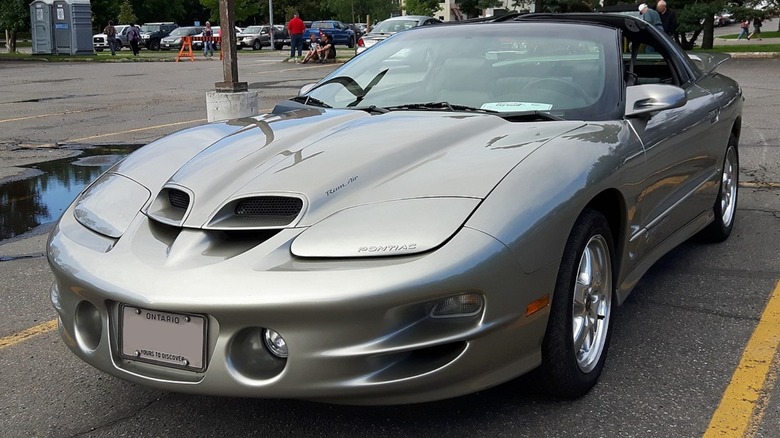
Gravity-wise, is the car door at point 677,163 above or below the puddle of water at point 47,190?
above

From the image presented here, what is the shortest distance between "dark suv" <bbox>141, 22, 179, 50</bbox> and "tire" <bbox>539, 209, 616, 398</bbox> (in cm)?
4843

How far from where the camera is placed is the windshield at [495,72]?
146 inches

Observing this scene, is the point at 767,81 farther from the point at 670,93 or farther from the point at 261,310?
the point at 261,310

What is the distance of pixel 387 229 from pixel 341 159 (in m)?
0.55

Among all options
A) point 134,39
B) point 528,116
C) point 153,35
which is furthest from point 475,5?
point 528,116

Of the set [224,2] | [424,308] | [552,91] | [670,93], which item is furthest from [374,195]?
[224,2]

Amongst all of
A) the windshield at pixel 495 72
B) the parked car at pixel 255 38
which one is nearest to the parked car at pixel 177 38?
the parked car at pixel 255 38

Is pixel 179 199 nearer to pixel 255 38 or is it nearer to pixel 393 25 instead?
pixel 393 25

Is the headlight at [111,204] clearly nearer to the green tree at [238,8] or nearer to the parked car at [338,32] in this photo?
the parked car at [338,32]

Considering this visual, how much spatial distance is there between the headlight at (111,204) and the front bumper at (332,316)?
0.35 m

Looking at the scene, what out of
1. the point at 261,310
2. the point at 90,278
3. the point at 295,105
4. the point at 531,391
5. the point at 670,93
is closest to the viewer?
the point at 261,310

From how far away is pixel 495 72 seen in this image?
3.91m

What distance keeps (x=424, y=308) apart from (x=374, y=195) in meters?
0.47

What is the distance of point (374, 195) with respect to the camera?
8.96 ft
